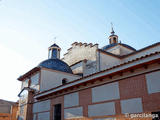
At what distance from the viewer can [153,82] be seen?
233 inches

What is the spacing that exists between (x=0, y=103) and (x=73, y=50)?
65.4ft

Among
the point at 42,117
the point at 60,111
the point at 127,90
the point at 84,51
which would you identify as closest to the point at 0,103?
the point at 84,51

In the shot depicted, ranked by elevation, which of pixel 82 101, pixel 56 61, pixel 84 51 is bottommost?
pixel 82 101

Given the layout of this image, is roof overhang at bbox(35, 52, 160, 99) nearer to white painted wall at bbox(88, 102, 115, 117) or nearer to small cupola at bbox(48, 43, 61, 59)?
white painted wall at bbox(88, 102, 115, 117)

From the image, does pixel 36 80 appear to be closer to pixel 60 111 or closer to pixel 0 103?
pixel 60 111

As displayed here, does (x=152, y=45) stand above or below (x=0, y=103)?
above

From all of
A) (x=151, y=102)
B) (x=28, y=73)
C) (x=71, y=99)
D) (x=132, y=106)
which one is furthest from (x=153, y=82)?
(x=28, y=73)

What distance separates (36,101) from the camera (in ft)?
42.2

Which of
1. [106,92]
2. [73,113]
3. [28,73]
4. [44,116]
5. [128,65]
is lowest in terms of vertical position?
[44,116]

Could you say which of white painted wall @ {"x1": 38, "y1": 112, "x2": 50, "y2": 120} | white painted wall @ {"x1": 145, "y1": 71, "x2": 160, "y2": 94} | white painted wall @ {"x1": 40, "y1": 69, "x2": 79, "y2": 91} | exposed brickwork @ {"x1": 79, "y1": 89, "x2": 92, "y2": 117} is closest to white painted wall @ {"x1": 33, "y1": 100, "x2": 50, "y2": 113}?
white painted wall @ {"x1": 38, "y1": 112, "x2": 50, "y2": 120}

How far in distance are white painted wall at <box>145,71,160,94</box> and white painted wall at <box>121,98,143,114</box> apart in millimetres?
578

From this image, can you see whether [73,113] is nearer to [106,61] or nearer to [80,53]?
[106,61]

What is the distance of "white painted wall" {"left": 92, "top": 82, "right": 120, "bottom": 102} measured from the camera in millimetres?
7110

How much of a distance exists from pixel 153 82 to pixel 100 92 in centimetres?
256
